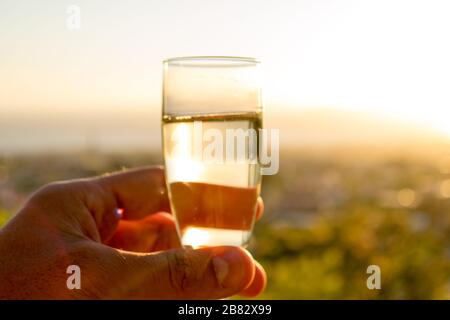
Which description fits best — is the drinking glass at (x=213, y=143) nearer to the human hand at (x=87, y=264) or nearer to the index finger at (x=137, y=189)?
the human hand at (x=87, y=264)

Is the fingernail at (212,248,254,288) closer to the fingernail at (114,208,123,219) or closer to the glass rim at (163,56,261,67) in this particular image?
the glass rim at (163,56,261,67)

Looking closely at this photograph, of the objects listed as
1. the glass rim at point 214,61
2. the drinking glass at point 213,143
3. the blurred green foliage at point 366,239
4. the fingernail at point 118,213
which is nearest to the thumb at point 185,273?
the drinking glass at point 213,143

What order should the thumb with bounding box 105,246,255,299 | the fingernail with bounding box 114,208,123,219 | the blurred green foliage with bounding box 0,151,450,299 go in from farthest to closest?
the blurred green foliage with bounding box 0,151,450,299 → the fingernail with bounding box 114,208,123,219 → the thumb with bounding box 105,246,255,299

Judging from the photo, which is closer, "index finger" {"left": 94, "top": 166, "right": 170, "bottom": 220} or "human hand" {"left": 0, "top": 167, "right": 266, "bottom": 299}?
"human hand" {"left": 0, "top": 167, "right": 266, "bottom": 299}

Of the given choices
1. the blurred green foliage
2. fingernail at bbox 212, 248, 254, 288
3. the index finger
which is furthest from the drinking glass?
the blurred green foliage

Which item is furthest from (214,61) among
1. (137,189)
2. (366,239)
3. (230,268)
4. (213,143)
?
(366,239)

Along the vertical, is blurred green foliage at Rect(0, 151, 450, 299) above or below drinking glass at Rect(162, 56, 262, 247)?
below

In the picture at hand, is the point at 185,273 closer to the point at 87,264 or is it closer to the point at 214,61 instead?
the point at 87,264
